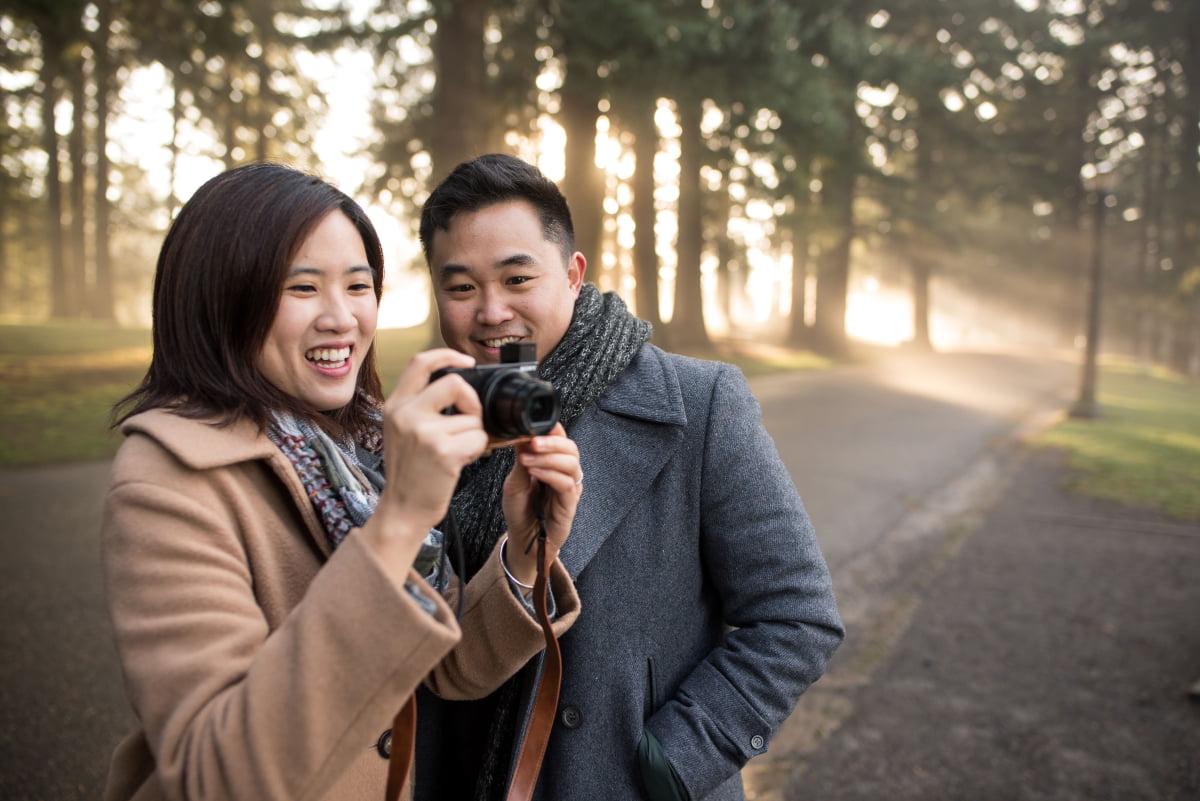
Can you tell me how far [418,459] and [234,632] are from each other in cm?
39

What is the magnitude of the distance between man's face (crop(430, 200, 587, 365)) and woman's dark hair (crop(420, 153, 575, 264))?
20mm

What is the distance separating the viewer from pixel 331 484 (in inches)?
60.7

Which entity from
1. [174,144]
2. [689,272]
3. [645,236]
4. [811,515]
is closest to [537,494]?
[811,515]

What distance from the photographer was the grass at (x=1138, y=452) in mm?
9258

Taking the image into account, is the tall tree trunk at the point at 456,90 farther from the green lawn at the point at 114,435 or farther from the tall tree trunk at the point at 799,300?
→ the tall tree trunk at the point at 799,300

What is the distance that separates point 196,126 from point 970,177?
85.6ft

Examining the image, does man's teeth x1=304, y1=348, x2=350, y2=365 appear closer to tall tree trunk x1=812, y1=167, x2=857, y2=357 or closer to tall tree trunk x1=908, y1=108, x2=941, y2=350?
tall tree trunk x1=908, y1=108, x2=941, y2=350

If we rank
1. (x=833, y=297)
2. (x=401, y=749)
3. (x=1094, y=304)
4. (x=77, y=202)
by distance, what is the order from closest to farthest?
(x=401, y=749) → (x=1094, y=304) → (x=77, y=202) → (x=833, y=297)

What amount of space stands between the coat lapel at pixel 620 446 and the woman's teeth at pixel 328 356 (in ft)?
2.00

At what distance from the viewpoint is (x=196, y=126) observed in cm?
Result: 2416

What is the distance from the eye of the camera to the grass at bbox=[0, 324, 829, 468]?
8.51 metres

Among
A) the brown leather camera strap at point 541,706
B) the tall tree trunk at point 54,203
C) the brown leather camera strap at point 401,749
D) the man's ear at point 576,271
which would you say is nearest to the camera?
the brown leather camera strap at point 401,749

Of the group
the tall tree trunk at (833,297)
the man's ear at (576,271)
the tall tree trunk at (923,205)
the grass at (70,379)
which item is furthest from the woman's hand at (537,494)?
the tall tree trunk at (833,297)

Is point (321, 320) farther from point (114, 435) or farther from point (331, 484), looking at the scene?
point (114, 435)
